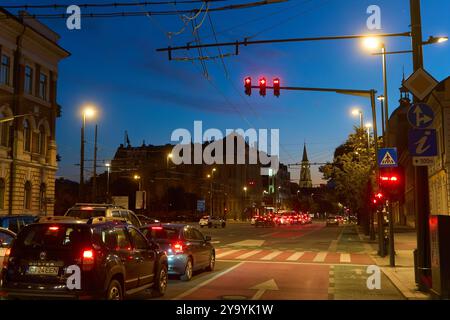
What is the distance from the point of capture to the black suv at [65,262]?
8.59 metres

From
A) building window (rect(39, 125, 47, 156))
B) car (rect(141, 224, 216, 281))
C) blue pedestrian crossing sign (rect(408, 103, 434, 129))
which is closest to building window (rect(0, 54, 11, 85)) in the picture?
building window (rect(39, 125, 47, 156))

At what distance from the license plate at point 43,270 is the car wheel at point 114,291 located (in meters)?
0.91

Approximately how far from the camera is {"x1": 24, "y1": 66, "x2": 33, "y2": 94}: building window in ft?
138

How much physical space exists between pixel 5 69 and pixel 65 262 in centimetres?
3467

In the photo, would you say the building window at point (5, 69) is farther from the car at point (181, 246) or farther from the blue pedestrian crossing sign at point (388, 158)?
the blue pedestrian crossing sign at point (388, 158)

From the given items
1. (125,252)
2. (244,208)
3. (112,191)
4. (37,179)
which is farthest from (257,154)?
(125,252)

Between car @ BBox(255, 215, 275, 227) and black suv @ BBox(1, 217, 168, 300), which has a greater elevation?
black suv @ BBox(1, 217, 168, 300)

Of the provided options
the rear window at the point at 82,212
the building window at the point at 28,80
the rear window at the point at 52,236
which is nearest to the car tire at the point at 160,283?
the rear window at the point at 52,236

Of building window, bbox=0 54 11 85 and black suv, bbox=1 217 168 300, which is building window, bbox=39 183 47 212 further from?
black suv, bbox=1 217 168 300

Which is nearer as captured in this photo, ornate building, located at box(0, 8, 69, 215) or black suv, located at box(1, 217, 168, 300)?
black suv, located at box(1, 217, 168, 300)

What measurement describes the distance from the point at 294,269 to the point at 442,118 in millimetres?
21774
